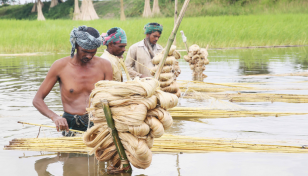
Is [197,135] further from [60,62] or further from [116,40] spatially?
[60,62]

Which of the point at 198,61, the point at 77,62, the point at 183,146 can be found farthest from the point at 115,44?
the point at 198,61

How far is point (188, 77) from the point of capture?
914cm

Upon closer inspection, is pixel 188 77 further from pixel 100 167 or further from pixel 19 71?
pixel 100 167

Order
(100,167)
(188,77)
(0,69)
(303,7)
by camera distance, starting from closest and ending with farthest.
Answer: (100,167) → (188,77) → (0,69) → (303,7)

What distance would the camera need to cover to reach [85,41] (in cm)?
301

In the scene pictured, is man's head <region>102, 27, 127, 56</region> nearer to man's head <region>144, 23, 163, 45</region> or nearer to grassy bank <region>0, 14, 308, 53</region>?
man's head <region>144, 23, 163, 45</region>

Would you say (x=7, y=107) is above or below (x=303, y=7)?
below

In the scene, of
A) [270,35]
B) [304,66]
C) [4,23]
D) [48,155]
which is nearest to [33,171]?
[48,155]

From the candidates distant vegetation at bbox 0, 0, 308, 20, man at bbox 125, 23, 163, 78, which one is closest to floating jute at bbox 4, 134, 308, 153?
man at bbox 125, 23, 163, 78

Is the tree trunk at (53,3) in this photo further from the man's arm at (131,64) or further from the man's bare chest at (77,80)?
the man's bare chest at (77,80)

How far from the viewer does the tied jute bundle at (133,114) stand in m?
→ 2.44

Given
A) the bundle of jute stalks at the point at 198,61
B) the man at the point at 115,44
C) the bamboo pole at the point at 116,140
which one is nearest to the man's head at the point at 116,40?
the man at the point at 115,44

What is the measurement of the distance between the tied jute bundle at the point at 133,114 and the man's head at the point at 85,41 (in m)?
0.57

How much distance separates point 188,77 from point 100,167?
6.12m
